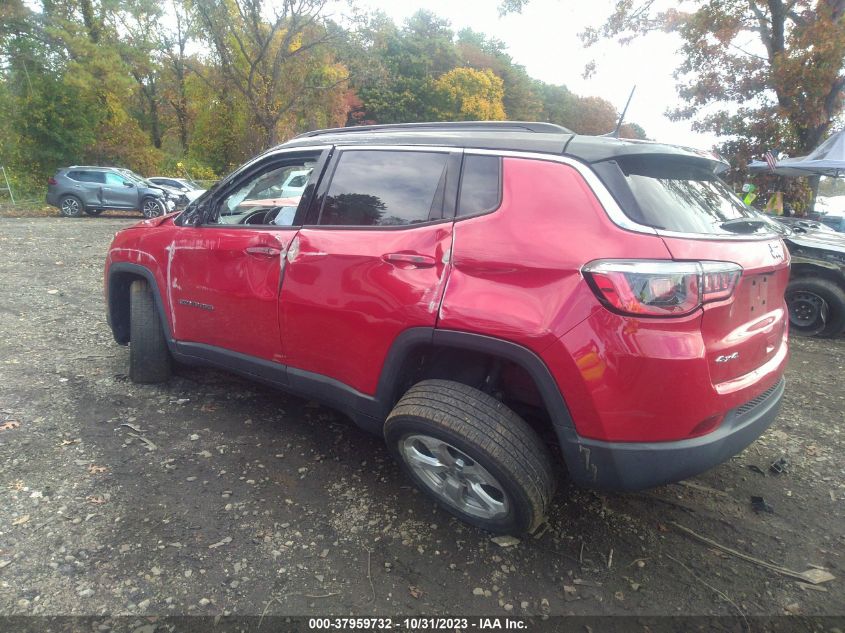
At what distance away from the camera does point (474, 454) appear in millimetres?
2211

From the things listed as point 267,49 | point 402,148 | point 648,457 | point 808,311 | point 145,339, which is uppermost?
point 267,49

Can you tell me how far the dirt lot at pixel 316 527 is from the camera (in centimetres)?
214

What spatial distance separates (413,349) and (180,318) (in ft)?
6.01

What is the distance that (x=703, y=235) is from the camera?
82.7 inches

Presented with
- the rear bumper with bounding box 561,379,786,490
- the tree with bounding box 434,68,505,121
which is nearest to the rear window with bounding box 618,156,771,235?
the rear bumper with bounding box 561,379,786,490

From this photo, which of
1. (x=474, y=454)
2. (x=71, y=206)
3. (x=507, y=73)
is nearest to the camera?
(x=474, y=454)

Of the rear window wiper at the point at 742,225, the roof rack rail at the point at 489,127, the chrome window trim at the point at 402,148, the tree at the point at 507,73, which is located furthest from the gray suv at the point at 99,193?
the tree at the point at 507,73

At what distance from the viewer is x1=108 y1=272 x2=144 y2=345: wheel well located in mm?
3939

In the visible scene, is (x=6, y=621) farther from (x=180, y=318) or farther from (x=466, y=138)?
(x=466, y=138)

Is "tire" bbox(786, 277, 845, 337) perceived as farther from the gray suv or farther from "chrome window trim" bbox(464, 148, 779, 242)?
the gray suv

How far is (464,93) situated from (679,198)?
162ft

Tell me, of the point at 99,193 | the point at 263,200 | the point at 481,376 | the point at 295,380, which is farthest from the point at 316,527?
the point at 99,193

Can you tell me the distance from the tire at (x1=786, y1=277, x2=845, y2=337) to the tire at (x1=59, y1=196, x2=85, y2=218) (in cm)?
1830

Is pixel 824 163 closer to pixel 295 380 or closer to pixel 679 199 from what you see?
pixel 679 199
